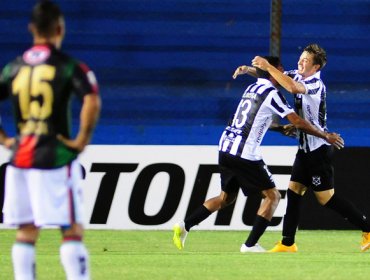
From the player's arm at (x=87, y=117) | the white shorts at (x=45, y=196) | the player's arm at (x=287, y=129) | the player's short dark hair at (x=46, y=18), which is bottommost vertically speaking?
the player's arm at (x=287, y=129)

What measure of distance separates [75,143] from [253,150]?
4.31 metres

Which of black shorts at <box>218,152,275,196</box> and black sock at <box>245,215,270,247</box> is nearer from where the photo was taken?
black sock at <box>245,215,270,247</box>

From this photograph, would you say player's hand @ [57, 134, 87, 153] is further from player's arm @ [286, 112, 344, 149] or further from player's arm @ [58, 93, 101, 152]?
player's arm @ [286, 112, 344, 149]

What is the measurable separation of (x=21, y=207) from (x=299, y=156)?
182 inches

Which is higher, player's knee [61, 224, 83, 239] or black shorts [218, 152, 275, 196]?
player's knee [61, 224, 83, 239]

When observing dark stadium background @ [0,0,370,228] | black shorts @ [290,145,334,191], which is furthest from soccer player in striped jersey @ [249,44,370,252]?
dark stadium background @ [0,0,370,228]

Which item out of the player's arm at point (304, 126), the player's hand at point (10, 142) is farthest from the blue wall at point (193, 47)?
the player's hand at point (10, 142)

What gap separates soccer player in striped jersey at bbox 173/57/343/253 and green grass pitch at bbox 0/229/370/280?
12.3 inches

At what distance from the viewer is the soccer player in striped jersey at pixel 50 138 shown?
5.65 metres

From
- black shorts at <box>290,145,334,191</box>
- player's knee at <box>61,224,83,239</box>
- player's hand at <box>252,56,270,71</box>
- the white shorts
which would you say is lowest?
black shorts at <box>290,145,334,191</box>

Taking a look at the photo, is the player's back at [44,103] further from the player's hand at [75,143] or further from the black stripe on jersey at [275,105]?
the black stripe on jersey at [275,105]

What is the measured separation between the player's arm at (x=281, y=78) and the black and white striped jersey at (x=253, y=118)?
18cm

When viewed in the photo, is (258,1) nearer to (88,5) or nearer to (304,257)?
(88,5)

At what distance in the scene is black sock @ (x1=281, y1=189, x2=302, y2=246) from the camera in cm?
991
